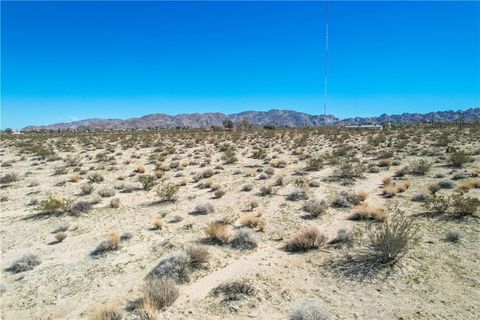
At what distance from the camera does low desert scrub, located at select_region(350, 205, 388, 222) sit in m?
10.2

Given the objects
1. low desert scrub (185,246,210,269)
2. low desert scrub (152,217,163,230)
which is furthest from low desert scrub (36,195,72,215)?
low desert scrub (185,246,210,269)

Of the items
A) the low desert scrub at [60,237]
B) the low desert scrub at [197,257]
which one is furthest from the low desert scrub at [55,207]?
the low desert scrub at [197,257]

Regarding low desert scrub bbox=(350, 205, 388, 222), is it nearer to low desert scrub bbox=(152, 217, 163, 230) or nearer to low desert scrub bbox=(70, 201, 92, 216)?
low desert scrub bbox=(152, 217, 163, 230)

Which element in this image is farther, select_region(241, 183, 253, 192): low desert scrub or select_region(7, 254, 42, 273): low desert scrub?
select_region(241, 183, 253, 192): low desert scrub

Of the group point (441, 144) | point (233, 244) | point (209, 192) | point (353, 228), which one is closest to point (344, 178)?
point (209, 192)

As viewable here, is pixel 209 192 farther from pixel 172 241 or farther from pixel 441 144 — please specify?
pixel 441 144

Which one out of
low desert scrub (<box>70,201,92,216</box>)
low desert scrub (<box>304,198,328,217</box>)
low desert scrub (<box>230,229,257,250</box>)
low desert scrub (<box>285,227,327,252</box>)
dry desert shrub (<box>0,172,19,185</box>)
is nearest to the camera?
low desert scrub (<box>285,227,327,252</box>)

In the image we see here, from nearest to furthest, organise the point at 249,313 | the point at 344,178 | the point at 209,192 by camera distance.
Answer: the point at 249,313
the point at 209,192
the point at 344,178

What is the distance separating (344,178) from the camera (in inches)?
666

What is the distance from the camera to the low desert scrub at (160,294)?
6.00 meters

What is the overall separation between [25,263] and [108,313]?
147 inches

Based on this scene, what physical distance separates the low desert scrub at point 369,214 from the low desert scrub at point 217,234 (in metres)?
4.13

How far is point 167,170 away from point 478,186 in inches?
628

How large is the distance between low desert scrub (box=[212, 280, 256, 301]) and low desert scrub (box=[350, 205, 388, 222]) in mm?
5286
